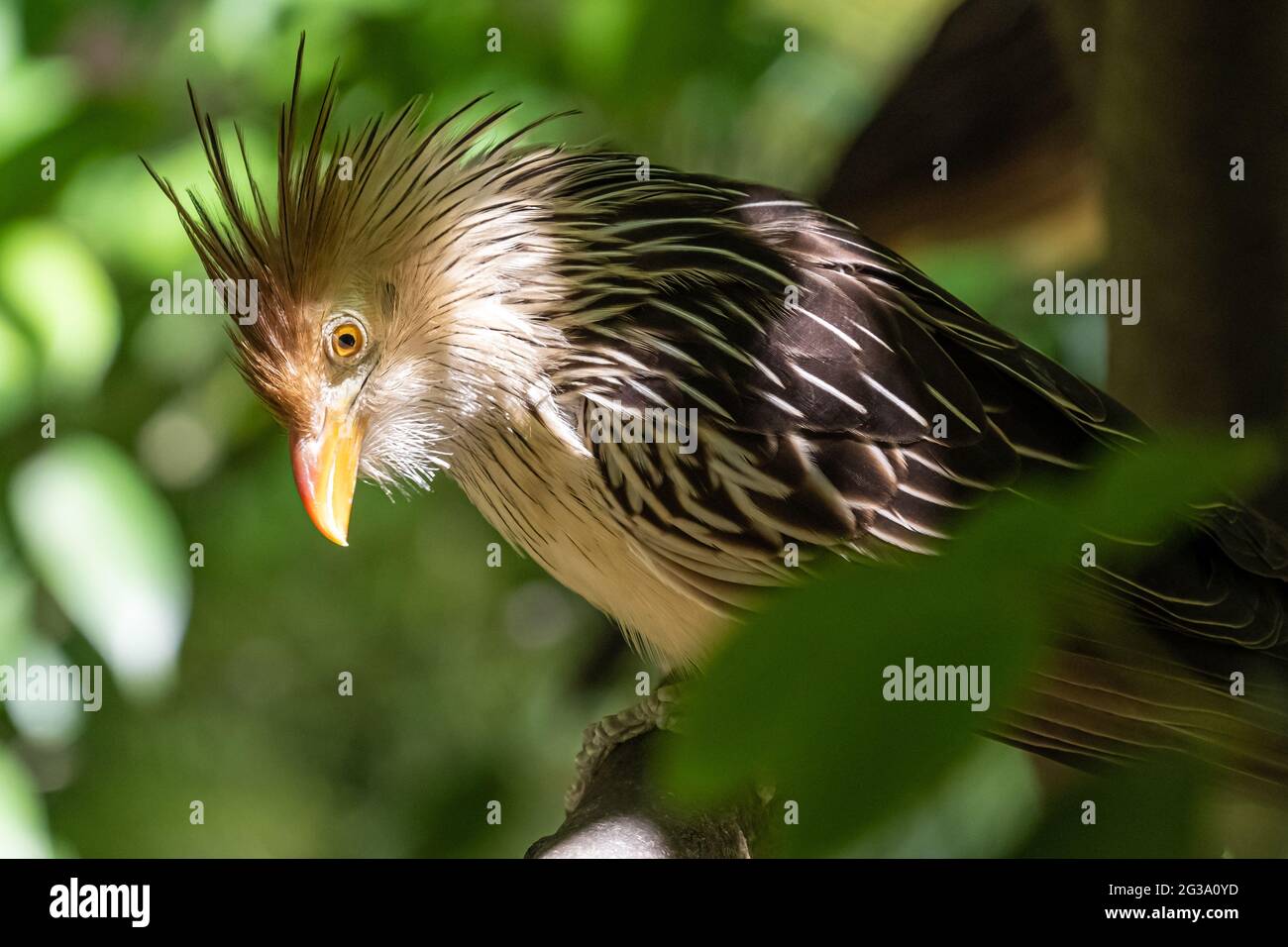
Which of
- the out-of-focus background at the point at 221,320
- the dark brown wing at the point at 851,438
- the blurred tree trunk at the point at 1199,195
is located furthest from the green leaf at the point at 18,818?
the blurred tree trunk at the point at 1199,195

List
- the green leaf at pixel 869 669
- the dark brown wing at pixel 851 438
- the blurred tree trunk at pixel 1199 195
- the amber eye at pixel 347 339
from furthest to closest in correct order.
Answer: the amber eye at pixel 347 339 → the blurred tree trunk at pixel 1199 195 → the dark brown wing at pixel 851 438 → the green leaf at pixel 869 669

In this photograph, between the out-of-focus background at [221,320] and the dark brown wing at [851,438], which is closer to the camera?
the dark brown wing at [851,438]

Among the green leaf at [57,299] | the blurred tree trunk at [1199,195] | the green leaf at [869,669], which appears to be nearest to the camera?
the green leaf at [869,669]

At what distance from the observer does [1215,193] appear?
235 centimetres

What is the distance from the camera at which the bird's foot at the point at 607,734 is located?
2.41 m

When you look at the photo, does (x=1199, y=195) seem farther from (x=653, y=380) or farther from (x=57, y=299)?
(x=57, y=299)

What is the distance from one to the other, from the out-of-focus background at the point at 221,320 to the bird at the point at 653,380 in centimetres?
30

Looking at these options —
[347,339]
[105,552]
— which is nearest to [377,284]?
[347,339]

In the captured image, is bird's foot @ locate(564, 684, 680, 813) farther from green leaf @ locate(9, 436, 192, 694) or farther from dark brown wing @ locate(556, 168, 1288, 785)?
green leaf @ locate(9, 436, 192, 694)

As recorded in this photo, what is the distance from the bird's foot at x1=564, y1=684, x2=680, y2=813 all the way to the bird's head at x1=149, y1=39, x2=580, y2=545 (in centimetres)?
61

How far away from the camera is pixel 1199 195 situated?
93.1 inches

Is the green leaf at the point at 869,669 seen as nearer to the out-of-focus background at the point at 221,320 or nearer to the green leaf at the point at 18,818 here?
the out-of-focus background at the point at 221,320
